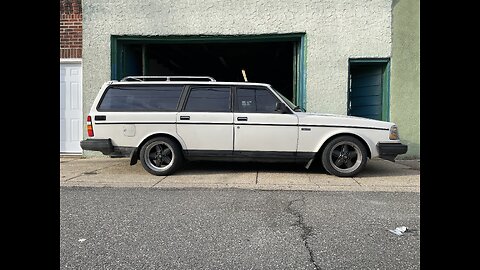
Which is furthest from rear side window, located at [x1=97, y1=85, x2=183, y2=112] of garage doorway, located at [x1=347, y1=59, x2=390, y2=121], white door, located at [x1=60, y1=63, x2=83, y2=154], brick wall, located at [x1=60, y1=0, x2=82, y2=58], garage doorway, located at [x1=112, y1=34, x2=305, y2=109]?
garage doorway, located at [x1=347, y1=59, x2=390, y2=121]

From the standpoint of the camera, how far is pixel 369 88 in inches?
A: 329

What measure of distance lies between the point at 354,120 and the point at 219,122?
2511 millimetres

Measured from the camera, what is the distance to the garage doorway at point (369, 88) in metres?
7.99

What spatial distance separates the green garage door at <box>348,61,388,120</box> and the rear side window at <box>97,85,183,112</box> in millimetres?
4737

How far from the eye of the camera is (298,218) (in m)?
3.51

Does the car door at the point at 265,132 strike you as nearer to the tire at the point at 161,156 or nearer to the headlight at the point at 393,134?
the tire at the point at 161,156

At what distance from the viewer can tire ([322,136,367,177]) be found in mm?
5566

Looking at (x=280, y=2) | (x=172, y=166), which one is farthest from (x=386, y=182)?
(x=280, y=2)

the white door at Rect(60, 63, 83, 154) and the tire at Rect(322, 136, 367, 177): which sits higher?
the white door at Rect(60, 63, 83, 154)

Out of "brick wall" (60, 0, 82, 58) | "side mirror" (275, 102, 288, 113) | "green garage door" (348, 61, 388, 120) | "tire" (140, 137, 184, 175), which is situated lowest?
"tire" (140, 137, 184, 175)

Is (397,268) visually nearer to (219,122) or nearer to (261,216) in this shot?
(261,216)

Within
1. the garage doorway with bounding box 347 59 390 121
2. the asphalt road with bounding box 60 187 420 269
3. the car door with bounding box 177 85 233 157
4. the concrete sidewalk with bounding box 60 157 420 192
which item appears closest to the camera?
the asphalt road with bounding box 60 187 420 269

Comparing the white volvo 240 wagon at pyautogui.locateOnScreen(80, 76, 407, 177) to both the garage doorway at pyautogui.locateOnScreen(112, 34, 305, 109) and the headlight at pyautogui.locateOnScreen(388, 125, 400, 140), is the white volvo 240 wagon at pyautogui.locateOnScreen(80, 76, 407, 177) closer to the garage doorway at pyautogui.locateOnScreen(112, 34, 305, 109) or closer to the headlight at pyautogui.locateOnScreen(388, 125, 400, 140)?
the headlight at pyautogui.locateOnScreen(388, 125, 400, 140)
